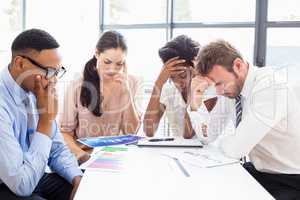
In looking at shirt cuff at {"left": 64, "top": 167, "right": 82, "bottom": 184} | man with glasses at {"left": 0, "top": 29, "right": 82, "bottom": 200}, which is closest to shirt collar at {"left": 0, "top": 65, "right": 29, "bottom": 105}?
man with glasses at {"left": 0, "top": 29, "right": 82, "bottom": 200}

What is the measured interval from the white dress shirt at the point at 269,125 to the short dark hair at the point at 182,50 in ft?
1.97

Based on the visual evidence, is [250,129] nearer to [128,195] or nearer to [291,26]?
[128,195]

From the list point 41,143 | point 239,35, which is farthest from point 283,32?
point 41,143

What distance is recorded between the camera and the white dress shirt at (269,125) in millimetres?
1597

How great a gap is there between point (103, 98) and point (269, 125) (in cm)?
117

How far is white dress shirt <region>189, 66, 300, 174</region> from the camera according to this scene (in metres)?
1.60

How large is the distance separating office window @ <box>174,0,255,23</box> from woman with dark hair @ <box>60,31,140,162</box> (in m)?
2.17

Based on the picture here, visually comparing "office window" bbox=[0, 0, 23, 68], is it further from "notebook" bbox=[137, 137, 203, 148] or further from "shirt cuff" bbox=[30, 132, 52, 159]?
"shirt cuff" bbox=[30, 132, 52, 159]

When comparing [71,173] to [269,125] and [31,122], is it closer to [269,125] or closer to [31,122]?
[31,122]

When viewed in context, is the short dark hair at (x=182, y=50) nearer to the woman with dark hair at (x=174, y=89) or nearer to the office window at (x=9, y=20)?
the woman with dark hair at (x=174, y=89)

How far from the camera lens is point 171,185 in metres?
1.31

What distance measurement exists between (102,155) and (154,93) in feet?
2.73

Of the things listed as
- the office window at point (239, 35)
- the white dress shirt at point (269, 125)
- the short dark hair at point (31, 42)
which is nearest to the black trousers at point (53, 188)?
the short dark hair at point (31, 42)

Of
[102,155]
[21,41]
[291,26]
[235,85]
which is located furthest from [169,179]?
[291,26]
